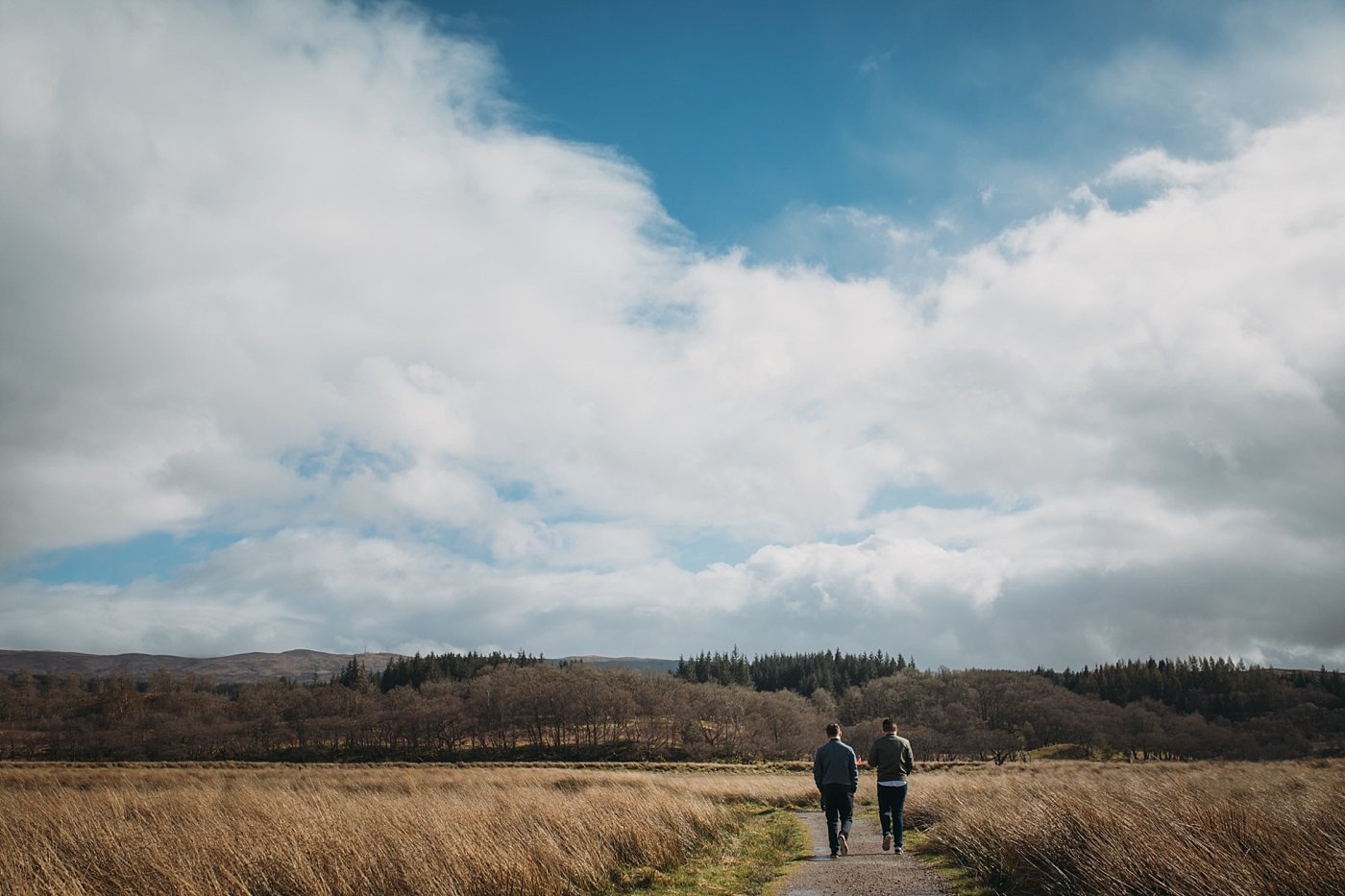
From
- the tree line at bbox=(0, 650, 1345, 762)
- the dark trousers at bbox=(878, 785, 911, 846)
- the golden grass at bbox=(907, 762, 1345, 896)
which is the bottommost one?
the tree line at bbox=(0, 650, 1345, 762)

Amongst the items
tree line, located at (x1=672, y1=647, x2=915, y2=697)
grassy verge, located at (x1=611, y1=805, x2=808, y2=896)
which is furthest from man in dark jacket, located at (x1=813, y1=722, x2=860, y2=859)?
tree line, located at (x1=672, y1=647, x2=915, y2=697)

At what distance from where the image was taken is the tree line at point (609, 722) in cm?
9212

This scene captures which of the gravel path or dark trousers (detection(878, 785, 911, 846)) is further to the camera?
dark trousers (detection(878, 785, 911, 846))

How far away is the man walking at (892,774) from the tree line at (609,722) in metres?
86.3

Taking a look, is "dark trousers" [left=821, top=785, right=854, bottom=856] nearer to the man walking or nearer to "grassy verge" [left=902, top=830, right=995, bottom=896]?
the man walking

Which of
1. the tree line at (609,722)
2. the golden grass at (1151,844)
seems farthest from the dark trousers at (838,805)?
the tree line at (609,722)

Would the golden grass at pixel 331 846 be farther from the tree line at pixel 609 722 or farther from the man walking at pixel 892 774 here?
the tree line at pixel 609 722

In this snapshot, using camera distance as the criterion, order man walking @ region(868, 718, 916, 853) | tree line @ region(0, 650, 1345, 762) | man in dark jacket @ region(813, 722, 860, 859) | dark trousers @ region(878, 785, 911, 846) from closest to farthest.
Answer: man walking @ region(868, 718, 916, 853), man in dark jacket @ region(813, 722, 860, 859), dark trousers @ region(878, 785, 911, 846), tree line @ region(0, 650, 1345, 762)

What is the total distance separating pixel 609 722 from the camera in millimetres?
106938

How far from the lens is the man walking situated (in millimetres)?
11734

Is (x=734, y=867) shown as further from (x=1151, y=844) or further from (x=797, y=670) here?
(x=797, y=670)

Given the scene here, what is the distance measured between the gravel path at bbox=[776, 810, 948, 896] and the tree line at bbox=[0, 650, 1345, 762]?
8662 centimetres

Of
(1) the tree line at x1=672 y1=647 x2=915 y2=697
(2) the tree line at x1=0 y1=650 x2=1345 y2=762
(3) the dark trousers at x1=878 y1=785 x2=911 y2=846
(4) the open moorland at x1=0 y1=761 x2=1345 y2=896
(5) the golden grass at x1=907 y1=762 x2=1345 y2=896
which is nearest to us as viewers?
(5) the golden grass at x1=907 y1=762 x2=1345 y2=896

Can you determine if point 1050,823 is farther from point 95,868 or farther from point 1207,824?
point 95,868
